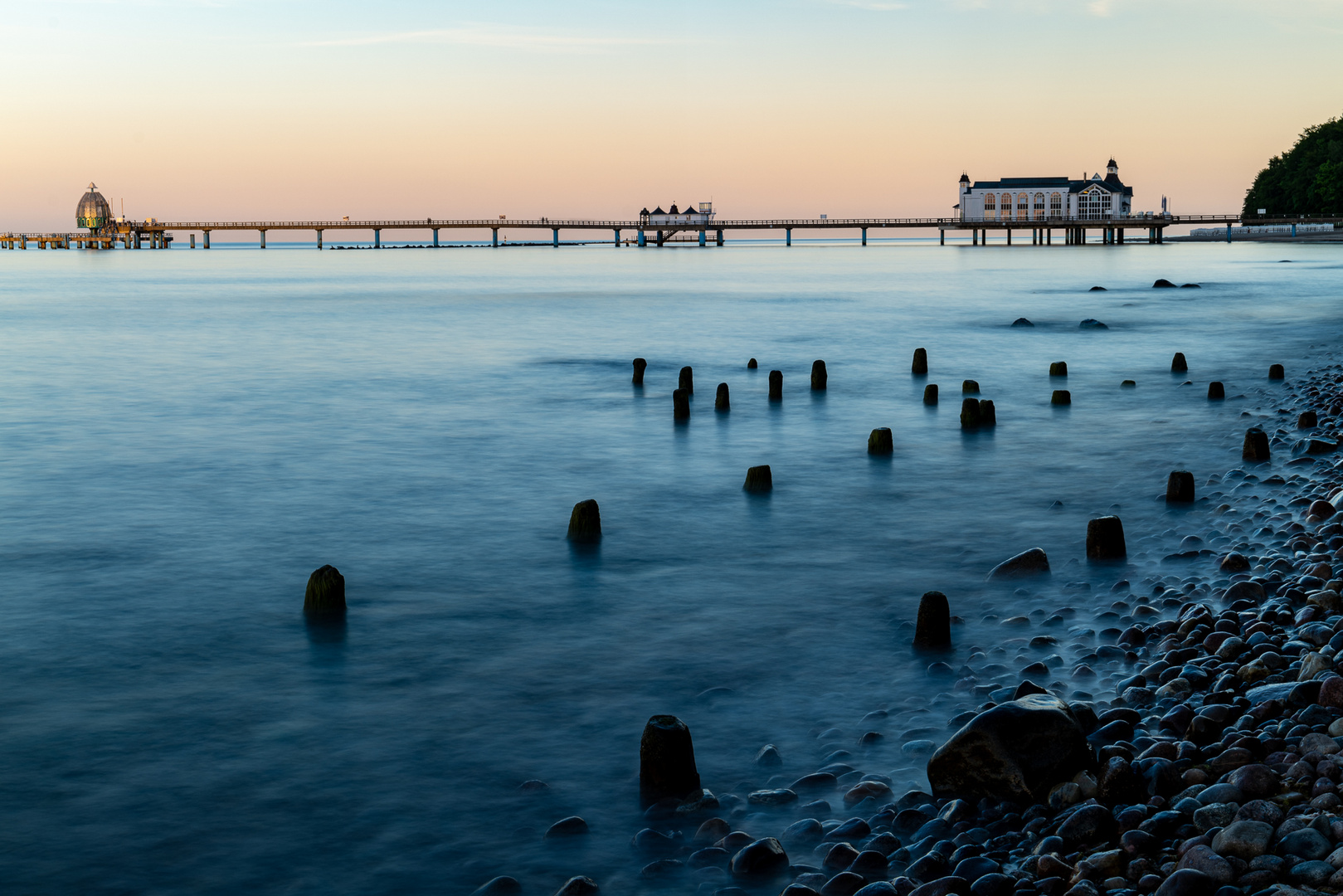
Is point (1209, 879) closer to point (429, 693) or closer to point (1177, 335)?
point (429, 693)

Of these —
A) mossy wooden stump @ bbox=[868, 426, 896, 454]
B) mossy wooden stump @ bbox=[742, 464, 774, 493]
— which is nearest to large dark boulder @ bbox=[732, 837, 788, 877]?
mossy wooden stump @ bbox=[742, 464, 774, 493]

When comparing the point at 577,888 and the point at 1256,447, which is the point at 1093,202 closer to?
the point at 1256,447

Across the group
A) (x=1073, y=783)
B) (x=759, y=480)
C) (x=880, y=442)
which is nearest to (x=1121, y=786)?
(x=1073, y=783)

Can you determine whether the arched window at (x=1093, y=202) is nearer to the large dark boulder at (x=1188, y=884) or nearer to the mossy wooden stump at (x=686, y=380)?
the mossy wooden stump at (x=686, y=380)

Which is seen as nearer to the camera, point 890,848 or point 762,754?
point 890,848

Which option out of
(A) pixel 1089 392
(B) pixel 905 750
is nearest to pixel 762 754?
(B) pixel 905 750

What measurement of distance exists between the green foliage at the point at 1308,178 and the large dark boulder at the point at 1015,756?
170 meters

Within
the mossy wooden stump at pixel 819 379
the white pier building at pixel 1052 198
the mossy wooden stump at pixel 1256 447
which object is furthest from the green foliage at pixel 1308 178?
the mossy wooden stump at pixel 1256 447

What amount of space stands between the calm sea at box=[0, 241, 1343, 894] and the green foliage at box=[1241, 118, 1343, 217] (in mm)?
143714

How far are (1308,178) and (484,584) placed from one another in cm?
18065

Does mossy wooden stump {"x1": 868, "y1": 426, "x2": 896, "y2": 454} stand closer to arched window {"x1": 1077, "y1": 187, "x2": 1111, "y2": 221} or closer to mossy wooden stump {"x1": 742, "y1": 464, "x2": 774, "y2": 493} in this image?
mossy wooden stump {"x1": 742, "y1": 464, "x2": 774, "y2": 493}

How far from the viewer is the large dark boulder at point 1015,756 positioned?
633cm

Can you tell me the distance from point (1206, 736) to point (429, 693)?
17.3 feet

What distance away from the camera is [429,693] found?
28.8 feet
